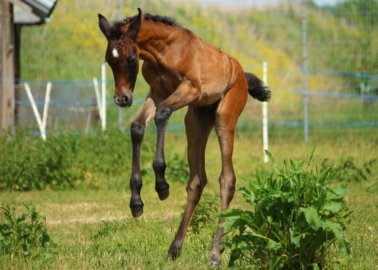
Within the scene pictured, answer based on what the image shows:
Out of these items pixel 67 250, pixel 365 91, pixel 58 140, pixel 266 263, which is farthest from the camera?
pixel 365 91

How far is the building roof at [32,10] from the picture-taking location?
675 inches

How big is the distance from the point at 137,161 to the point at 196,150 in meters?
0.94

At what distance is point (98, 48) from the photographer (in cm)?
2402

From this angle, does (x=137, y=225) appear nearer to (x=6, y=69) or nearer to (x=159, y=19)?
(x=159, y=19)

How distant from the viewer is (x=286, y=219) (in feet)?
21.1

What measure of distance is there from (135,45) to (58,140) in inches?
285

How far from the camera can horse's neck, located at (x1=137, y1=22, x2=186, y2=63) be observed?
7.69m

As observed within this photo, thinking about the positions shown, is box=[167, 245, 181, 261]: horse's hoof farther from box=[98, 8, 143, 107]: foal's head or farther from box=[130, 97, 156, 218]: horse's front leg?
box=[98, 8, 143, 107]: foal's head

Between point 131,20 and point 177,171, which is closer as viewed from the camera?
point 131,20

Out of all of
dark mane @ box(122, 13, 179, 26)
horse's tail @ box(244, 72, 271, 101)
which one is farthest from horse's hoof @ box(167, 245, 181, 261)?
horse's tail @ box(244, 72, 271, 101)

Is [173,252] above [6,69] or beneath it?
Answer: beneath

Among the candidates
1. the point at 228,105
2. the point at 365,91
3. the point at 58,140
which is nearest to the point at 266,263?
the point at 228,105

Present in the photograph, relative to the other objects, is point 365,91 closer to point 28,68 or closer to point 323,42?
point 323,42

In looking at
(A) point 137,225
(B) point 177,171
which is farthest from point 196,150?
(B) point 177,171
